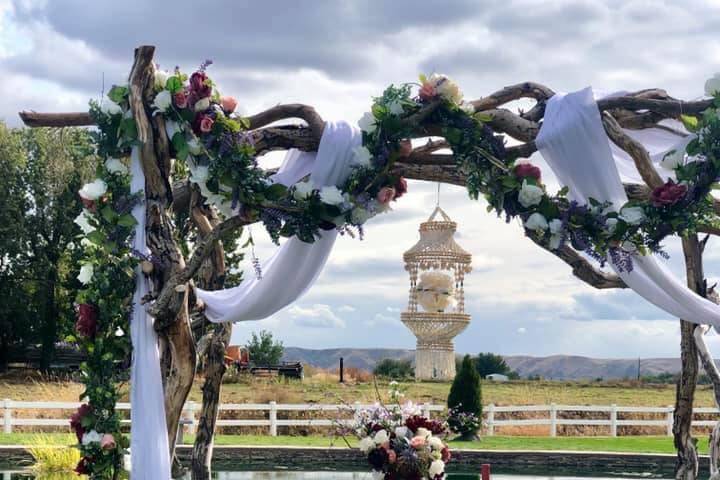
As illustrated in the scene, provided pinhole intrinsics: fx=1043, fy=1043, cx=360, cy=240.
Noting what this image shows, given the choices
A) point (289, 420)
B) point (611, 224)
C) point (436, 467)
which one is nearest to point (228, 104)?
point (611, 224)

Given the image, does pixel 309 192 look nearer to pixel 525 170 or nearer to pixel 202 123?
pixel 202 123

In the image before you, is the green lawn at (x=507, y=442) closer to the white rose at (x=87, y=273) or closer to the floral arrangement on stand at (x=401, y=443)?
the floral arrangement on stand at (x=401, y=443)

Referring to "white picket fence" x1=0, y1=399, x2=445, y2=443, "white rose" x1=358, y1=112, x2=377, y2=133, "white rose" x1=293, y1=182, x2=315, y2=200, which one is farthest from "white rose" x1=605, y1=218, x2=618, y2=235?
"white picket fence" x1=0, y1=399, x2=445, y2=443

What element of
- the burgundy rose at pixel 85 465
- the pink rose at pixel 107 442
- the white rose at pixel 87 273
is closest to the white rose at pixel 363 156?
the white rose at pixel 87 273

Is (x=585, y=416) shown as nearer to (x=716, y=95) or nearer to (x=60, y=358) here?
(x=716, y=95)

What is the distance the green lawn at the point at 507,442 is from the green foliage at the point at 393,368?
40.0 feet

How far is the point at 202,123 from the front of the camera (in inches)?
279

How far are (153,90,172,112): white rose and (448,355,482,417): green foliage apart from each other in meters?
10.5

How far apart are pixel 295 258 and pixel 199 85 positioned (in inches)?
55.8

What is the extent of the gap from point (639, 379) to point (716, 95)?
1092 inches

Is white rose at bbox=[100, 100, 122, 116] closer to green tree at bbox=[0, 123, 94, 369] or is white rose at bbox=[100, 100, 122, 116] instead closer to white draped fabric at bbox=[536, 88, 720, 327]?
white draped fabric at bbox=[536, 88, 720, 327]

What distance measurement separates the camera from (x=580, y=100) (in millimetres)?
7055

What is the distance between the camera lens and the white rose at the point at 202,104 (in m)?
7.10

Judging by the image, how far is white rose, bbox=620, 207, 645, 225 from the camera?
22.6ft
